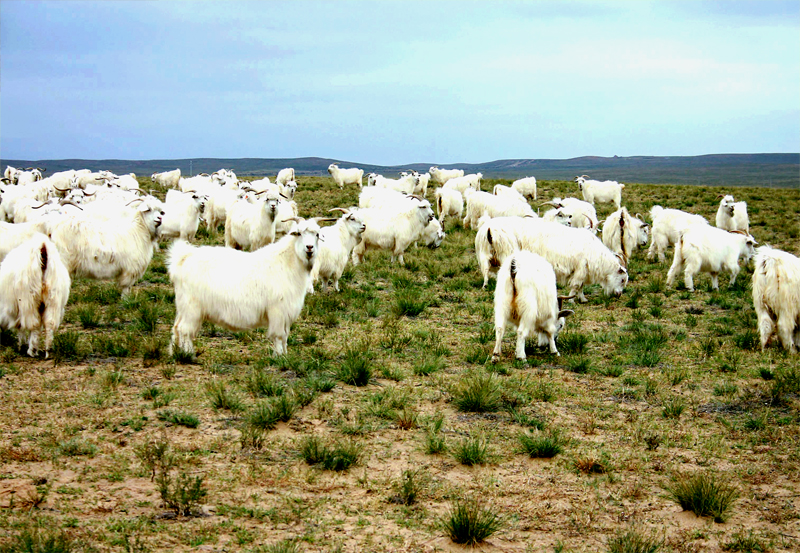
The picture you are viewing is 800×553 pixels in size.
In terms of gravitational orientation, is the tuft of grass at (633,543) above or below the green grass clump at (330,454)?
below

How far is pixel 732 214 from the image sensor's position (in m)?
22.1

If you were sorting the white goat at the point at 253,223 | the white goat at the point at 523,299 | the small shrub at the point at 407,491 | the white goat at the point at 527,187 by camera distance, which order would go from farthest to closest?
the white goat at the point at 527,187 → the white goat at the point at 253,223 → the white goat at the point at 523,299 → the small shrub at the point at 407,491

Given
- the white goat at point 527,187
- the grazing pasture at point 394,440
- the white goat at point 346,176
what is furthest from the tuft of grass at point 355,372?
the white goat at point 346,176

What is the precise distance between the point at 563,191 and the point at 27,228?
29.0 metres

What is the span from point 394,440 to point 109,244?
7912 mm

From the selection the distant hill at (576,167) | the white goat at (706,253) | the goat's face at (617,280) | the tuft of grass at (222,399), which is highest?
the distant hill at (576,167)

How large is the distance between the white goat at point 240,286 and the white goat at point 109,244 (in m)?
3.87

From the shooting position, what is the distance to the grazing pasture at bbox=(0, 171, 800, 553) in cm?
499

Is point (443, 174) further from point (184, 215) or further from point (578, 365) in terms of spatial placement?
point (578, 365)

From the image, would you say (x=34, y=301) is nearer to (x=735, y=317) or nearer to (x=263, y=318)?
(x=263, y=318)

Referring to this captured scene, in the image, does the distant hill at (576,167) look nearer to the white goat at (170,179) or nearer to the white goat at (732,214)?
the white goat at (170,179)

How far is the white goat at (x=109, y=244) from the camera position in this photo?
12.2 meters

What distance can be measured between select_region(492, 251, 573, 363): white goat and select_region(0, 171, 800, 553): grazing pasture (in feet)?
1.44

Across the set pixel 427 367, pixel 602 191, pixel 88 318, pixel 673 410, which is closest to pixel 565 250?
pixel 427 367
